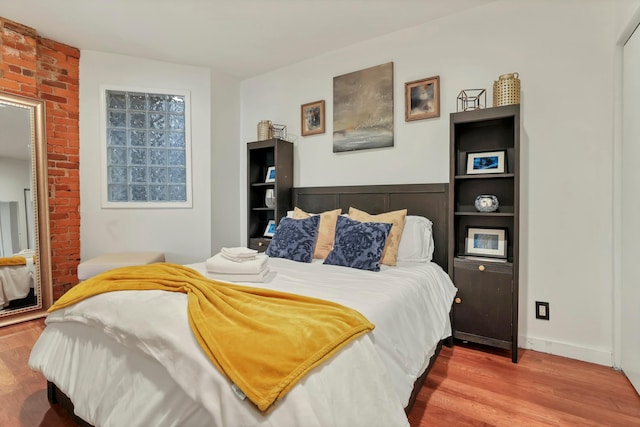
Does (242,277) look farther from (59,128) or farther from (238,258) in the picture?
(59,128)

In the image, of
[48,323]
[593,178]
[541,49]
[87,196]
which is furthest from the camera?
[87,196]

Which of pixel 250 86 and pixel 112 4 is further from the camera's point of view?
pixel 250 86

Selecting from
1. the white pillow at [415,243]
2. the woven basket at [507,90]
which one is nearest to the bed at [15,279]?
the white pillow at [415,243]

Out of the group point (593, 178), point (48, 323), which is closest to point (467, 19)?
point (593, 178)

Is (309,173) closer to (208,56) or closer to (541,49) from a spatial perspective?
(208,56)

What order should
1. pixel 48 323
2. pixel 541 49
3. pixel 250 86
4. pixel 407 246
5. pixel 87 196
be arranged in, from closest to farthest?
pixel 48 323 → pixel 541 49 → pixel 407 246 → pixel 87 196 → pixel 250 86

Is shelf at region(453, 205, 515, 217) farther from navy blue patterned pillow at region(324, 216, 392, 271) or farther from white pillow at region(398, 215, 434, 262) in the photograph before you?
navy blue patterned pillow at region(324, 216, 392, 271)

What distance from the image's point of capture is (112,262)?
119 inches

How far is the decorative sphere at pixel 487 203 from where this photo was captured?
2348 millimetres

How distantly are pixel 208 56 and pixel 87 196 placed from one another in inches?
80.8

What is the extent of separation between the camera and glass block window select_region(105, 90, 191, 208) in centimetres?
358

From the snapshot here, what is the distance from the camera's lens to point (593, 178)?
2.21 metres

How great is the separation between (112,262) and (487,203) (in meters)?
3.35

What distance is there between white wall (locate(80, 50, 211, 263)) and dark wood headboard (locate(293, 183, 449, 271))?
4.29ft
